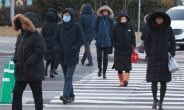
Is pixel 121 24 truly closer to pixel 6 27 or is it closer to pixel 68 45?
pixel 68 45

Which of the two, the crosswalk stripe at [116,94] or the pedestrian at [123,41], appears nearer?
the crosswalk stripe at [116,94]

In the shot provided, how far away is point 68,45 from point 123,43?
2.84 m

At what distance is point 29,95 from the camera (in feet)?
40.6

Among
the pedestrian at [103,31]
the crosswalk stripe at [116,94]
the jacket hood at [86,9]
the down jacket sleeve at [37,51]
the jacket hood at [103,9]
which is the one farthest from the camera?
the jacket hood at [86,9]

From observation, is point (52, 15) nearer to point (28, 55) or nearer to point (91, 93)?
point (91, 93)

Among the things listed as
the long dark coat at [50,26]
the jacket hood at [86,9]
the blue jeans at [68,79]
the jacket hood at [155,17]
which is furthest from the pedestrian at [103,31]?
the jacket hood at [155,17]

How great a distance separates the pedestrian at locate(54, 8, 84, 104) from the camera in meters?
10.8

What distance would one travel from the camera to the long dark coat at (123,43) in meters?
13.4

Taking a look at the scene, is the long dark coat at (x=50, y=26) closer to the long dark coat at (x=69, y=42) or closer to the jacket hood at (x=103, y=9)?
the jacket hood at (x=103, y=9)

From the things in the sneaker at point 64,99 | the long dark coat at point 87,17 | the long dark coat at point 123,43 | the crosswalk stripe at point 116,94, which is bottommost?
the crosswalk stripe at point 116,94

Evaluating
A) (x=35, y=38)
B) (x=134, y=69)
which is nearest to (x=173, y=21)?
(x=134, y=69)

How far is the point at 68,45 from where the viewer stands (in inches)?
427

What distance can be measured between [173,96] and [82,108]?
8.29 feet

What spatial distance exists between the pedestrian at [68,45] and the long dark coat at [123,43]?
105 inches
